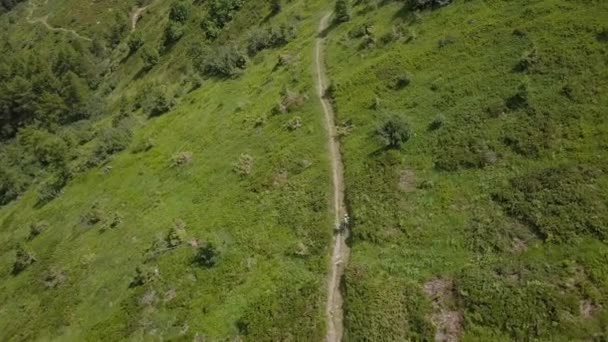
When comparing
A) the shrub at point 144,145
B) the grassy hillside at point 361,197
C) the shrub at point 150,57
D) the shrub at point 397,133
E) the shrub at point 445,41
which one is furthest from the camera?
the shrub at point 150,57

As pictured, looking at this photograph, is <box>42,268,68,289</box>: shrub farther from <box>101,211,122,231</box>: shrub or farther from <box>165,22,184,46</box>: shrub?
<box>165,22,184,46</box>: shrub

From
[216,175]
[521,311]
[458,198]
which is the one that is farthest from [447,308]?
[216,175]

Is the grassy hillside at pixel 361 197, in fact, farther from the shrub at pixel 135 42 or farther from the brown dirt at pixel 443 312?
the shrub at pixel 135 42

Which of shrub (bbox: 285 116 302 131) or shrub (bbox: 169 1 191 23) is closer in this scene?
shrub (bbox: 285 116 302 131)

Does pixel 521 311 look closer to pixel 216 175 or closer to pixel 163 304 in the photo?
pixel 163 304

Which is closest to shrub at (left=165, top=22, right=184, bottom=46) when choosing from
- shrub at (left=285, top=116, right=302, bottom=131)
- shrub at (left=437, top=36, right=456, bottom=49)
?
shrub at (left=285, top=116, right=302, bottom=131)

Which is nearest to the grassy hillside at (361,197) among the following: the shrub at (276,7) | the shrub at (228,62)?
the shrub at (228,62)

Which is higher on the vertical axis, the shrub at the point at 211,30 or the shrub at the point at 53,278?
the shrub at the point at 211,30
